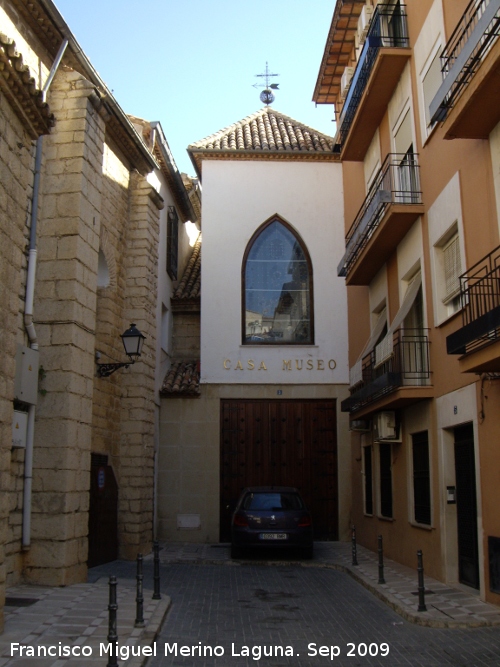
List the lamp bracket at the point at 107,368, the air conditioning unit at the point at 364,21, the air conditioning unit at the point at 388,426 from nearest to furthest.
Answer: the lamp bracket at the point at 107,368 → the air conditioning unit at the point at 388,426 → the air conditioning unit at the point at 364,21

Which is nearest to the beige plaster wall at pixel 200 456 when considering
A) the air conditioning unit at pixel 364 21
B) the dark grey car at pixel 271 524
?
the dark grey car at pixel 271 524

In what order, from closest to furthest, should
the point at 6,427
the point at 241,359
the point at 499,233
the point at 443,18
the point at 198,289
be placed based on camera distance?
the point at 6,427 < the point at 499,233 < the point at 443,18 < the point at 241,359 < the point at 198,289

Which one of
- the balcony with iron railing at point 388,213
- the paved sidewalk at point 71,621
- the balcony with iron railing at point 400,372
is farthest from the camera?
the balcony with iron railing at point 388,213

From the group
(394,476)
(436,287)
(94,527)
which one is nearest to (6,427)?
(94,527)

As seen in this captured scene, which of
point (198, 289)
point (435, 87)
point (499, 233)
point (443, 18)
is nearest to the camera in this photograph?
point (499, 233)

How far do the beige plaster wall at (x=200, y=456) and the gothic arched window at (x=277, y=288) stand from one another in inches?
57.7

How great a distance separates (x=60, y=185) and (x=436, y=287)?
636 centimetres

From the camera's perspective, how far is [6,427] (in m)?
7.86

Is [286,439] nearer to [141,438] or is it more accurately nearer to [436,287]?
[141,438]

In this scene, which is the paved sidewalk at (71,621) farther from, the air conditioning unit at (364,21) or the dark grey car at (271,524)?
the air conditioning unit at (364,21)

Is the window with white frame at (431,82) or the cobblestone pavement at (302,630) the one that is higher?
the window with white frame at (431,82)

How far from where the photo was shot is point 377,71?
14281mm

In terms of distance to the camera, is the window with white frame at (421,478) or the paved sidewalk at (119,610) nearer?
Answer: the paved sidewalk at (119,610)

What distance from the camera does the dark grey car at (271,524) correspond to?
47.6 ft
